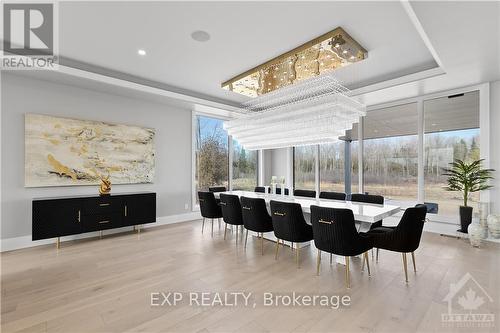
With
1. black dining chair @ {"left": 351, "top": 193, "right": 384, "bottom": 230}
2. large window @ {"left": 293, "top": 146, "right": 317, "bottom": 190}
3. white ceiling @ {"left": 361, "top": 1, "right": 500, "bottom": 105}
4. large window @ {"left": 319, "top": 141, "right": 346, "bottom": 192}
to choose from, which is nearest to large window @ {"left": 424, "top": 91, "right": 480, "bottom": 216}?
white ceiling @ {"left": 361, "top": 1, "right": 500, "bottom": 105}

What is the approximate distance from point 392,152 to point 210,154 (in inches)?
182

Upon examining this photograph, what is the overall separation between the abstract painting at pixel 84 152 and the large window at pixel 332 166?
15.3ft

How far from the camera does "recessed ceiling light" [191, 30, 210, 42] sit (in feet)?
10.0

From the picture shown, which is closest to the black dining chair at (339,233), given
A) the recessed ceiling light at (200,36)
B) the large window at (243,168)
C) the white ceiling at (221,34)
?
the white ceiling at (221,34)

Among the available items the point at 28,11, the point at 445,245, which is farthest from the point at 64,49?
the point at 445,245

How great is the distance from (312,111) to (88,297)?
3444mm

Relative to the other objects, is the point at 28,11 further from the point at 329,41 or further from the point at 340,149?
the point at 340,149

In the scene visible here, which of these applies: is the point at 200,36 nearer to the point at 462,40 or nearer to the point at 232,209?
the point at 232,209

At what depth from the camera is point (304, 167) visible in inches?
297

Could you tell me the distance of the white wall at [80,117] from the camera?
12.4 ft

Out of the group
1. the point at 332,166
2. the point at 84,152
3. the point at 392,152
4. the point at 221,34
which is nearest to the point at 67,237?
the point at 84,152

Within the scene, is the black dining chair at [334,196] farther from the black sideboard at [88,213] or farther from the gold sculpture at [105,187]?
the gold sculpture at [105,187]

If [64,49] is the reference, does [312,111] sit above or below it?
below

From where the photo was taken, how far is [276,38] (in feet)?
10.4
